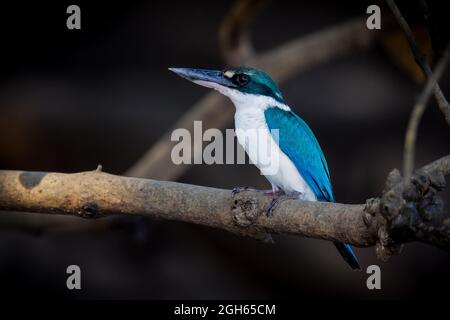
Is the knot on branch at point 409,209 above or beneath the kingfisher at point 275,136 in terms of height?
beneath

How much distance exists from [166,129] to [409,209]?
116 inches

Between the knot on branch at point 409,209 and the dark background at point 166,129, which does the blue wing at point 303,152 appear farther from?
the dark background at point 166,129

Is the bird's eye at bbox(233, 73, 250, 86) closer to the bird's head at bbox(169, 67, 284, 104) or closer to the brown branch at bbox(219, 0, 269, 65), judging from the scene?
the bird's head at bbox(169, 67, 284, 104)

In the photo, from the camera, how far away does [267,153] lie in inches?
89.9

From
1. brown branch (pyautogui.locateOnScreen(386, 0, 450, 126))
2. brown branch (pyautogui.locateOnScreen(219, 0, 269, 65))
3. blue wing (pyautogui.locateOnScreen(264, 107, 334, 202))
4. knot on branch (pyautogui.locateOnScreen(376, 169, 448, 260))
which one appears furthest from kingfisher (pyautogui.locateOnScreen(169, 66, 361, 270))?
brown branch (pyautogui.locateOnScreen(219, 0, 269, 65))

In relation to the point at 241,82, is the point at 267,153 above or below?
below

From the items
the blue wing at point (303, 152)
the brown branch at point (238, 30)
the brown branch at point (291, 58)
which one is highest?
the brown branch at point (238, 30)

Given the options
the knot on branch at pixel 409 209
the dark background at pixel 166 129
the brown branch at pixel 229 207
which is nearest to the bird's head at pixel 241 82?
the brown branch at pixel 229 207

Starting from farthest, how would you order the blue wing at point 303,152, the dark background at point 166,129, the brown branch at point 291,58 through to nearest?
the dark background at point 166,129, the brown branch at point 291,58, the blue wing at point 303,152

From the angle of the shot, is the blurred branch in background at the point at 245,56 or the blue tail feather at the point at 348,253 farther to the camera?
the blurred branch in background at the point at 245,56

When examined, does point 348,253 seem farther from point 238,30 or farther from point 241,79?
point 238,30

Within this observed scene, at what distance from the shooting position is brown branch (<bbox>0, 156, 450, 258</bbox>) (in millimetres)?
1438

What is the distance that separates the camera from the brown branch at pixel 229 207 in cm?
144

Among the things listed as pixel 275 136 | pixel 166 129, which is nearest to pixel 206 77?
pixel 275 136
